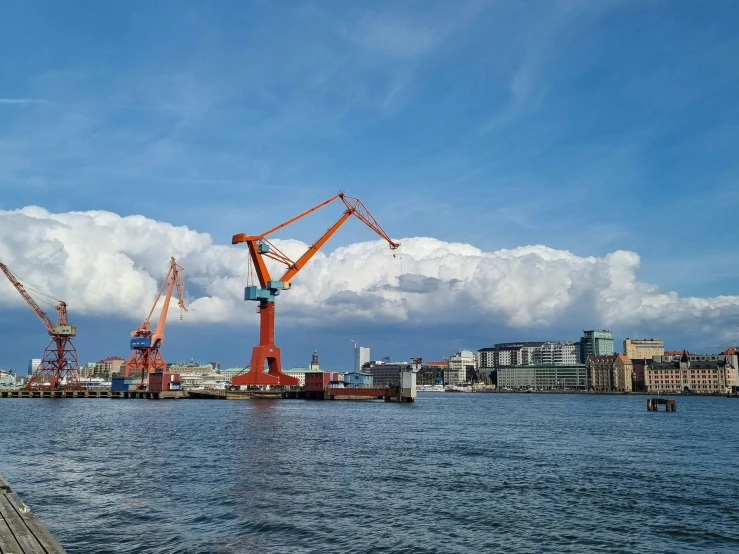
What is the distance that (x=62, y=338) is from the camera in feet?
348

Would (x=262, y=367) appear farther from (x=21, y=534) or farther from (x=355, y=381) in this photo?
(x=21, y=534)

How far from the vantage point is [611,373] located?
7589 inches

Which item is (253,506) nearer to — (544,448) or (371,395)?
(544,448)

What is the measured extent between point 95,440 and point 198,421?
16.4m

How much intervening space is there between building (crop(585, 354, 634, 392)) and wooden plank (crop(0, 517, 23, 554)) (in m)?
195

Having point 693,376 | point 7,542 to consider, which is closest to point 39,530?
point 7,542

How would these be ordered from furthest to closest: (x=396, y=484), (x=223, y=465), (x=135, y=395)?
(x=135, y=395), (x=223, y=465), (x=396, y=484)

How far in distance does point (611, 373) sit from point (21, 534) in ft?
654

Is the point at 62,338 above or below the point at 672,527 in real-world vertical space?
above

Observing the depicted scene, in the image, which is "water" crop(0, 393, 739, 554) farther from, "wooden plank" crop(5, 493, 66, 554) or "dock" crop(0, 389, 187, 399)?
"dock" crop(0, 389, 187, 399)

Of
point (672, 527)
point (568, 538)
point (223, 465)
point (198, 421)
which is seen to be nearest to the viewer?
point (568, 538)

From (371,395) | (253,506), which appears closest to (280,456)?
(253,506)

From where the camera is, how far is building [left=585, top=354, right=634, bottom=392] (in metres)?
189

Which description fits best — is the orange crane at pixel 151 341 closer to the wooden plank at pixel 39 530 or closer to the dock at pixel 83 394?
the dock at pixel 83 394
